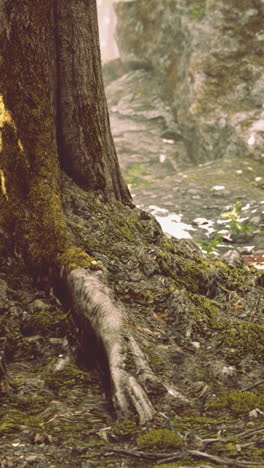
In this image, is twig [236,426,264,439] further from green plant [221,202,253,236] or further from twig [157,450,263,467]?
green plant [221,202,253,236]

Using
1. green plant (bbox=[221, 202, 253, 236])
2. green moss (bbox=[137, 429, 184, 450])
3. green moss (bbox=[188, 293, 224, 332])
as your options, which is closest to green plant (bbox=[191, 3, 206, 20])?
green plant (bbox=[221, 202, 253, 236])

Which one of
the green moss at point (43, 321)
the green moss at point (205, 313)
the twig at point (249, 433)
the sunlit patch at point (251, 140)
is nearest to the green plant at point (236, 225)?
the sunlit patch at point (251, 140)

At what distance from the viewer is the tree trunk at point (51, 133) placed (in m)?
3.21

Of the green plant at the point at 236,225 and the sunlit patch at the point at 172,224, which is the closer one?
the green plant at the point at 236,225

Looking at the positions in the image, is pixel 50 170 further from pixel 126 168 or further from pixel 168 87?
pixel 168 87

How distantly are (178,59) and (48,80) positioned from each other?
45.7ft

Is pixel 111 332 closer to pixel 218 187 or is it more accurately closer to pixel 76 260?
pixel 76 260

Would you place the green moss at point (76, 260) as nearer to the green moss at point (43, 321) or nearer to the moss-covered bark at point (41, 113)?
the moss-covered bark at point (41, 113)

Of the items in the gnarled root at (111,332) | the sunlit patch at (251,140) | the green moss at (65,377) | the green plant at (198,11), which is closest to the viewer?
the gnarled root at (111,332)

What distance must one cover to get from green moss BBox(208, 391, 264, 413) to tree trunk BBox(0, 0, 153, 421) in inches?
24.9

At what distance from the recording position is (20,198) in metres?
3.52

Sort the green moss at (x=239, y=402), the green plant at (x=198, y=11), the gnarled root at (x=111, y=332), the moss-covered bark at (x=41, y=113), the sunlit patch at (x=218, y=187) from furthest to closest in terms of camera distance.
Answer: the green plant at (x=198, y=11), the sunlit patch at (x=218, y=187), the moss-covered bark at (x=41, y=113), the green moss at (x=239, y=402), the gnarled root at (x=111, y=332)

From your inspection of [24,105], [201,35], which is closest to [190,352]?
[24,105]

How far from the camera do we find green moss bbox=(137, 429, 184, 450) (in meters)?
2.01
